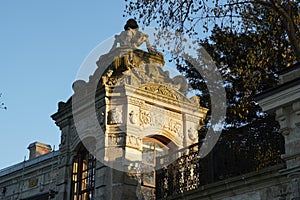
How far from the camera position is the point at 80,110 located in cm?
1488

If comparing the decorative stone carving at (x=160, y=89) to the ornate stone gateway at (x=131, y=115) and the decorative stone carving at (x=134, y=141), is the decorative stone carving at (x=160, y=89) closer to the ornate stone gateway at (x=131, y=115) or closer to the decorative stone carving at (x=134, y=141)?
the ornate stone gateway at (x=131, y=115)

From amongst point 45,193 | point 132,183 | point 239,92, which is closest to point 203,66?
point 239,92

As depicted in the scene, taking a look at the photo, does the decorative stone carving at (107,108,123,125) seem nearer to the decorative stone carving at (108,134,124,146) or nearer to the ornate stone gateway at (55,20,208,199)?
the ornate stone gateway at (55,20,208,199)

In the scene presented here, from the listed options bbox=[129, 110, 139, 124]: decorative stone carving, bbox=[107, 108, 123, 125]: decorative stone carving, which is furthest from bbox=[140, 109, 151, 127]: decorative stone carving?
bbox=[107, 108, 123, 125]: decorative stone carving

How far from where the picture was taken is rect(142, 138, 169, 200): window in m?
13.5

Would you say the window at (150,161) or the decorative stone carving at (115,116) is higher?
the decorative stone carving at (115,116)

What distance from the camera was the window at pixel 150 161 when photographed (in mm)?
13539

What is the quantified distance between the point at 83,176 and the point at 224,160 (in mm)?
4600

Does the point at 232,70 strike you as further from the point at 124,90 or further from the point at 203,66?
the point at 124,90

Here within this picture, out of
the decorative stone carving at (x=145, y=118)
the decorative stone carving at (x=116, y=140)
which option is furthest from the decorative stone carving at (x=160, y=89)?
the decorative stone carving at (x=116, y=140)

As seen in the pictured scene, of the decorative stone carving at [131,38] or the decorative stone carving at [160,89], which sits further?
the decorative stone carving at [131,38]

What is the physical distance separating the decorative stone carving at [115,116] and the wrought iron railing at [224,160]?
4.90 feet

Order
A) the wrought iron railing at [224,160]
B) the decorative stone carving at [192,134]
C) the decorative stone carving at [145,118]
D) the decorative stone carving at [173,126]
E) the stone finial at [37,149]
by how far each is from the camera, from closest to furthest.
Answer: the wrought iron railing at [224,160] < the decorative stone carving at [145,118] < the decorative stone carving at [173,126] < the decorative stone carving at [192,134] < the stone finial at [37,149]

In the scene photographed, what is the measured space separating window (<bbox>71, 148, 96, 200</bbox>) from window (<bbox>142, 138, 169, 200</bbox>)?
1413mm
